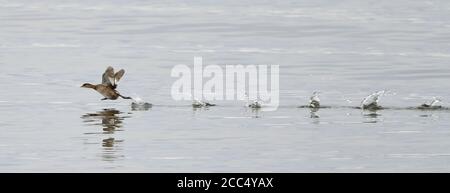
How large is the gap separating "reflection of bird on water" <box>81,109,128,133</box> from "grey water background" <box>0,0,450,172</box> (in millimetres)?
23

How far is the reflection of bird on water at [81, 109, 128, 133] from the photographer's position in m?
17.7

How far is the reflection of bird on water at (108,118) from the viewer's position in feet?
58.1

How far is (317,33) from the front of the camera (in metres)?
29.0

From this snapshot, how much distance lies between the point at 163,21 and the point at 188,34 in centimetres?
288

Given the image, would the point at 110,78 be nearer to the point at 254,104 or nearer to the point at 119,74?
the point at 119,74

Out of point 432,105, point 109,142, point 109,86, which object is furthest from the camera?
point 109,86

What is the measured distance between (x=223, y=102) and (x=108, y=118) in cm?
196

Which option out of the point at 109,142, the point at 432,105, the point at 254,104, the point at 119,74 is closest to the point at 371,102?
the point at 432,105

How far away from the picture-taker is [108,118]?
18.7 metres

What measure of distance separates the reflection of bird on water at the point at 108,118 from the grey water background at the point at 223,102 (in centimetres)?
2

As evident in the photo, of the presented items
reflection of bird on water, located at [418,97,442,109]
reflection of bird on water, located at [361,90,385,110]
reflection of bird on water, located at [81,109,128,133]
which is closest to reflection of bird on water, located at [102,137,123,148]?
reflection of bird on water, located at [81,109,128,133]
